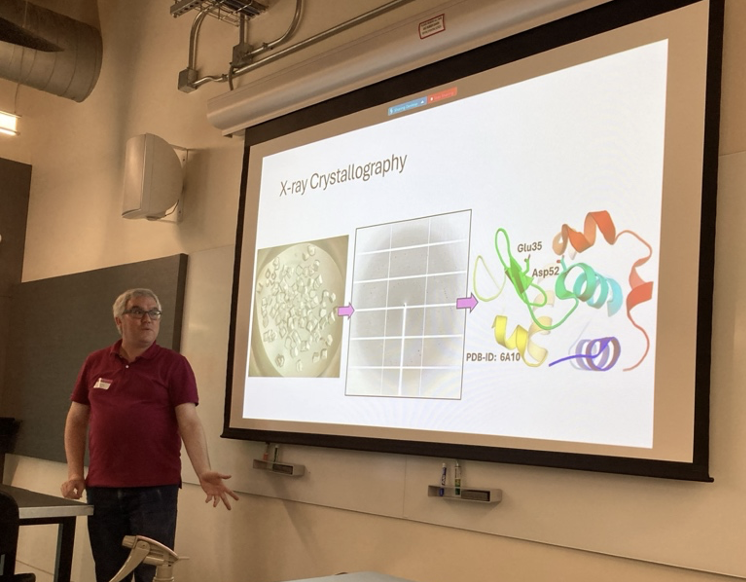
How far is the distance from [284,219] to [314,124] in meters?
0.41

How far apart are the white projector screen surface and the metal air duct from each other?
214cm

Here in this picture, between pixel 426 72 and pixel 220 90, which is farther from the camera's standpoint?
pixel 220 90

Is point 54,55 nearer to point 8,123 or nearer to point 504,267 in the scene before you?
point 8,123

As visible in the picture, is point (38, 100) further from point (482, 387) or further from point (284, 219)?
point (482, 387)

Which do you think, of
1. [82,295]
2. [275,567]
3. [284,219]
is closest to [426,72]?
[284,219]

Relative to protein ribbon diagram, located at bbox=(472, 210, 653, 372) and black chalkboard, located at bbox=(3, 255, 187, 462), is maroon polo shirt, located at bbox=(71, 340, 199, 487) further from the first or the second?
protein ribbon diagram, located at bbox=(472, 210, 653, 372)

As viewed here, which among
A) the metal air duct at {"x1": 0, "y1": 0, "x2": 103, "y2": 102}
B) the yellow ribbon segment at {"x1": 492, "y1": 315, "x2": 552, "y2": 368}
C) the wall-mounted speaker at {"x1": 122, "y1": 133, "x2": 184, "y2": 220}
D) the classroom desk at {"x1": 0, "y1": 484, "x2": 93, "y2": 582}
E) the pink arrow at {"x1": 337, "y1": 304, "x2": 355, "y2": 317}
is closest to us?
the yellow ribbon segment at {"x1": 492, "y1": 315, "x2": 552, "y2": 368}

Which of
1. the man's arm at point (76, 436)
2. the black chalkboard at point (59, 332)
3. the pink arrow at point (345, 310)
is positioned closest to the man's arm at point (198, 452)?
the man's arm at point (76, 436)

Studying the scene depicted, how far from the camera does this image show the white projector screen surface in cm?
214

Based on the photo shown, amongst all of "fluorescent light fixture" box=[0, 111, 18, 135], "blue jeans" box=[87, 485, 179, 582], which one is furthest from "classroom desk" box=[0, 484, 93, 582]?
"fluorescent light fixture" box=[0, 111, 18, 135]

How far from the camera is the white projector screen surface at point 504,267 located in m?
2.14

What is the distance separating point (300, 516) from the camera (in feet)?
10.6

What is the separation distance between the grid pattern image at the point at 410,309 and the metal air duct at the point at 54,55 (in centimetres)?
269

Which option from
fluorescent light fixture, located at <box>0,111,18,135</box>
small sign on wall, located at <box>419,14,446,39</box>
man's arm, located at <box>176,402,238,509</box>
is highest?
fluorescent light fixture, located at <box>0,111,18,135</box>
